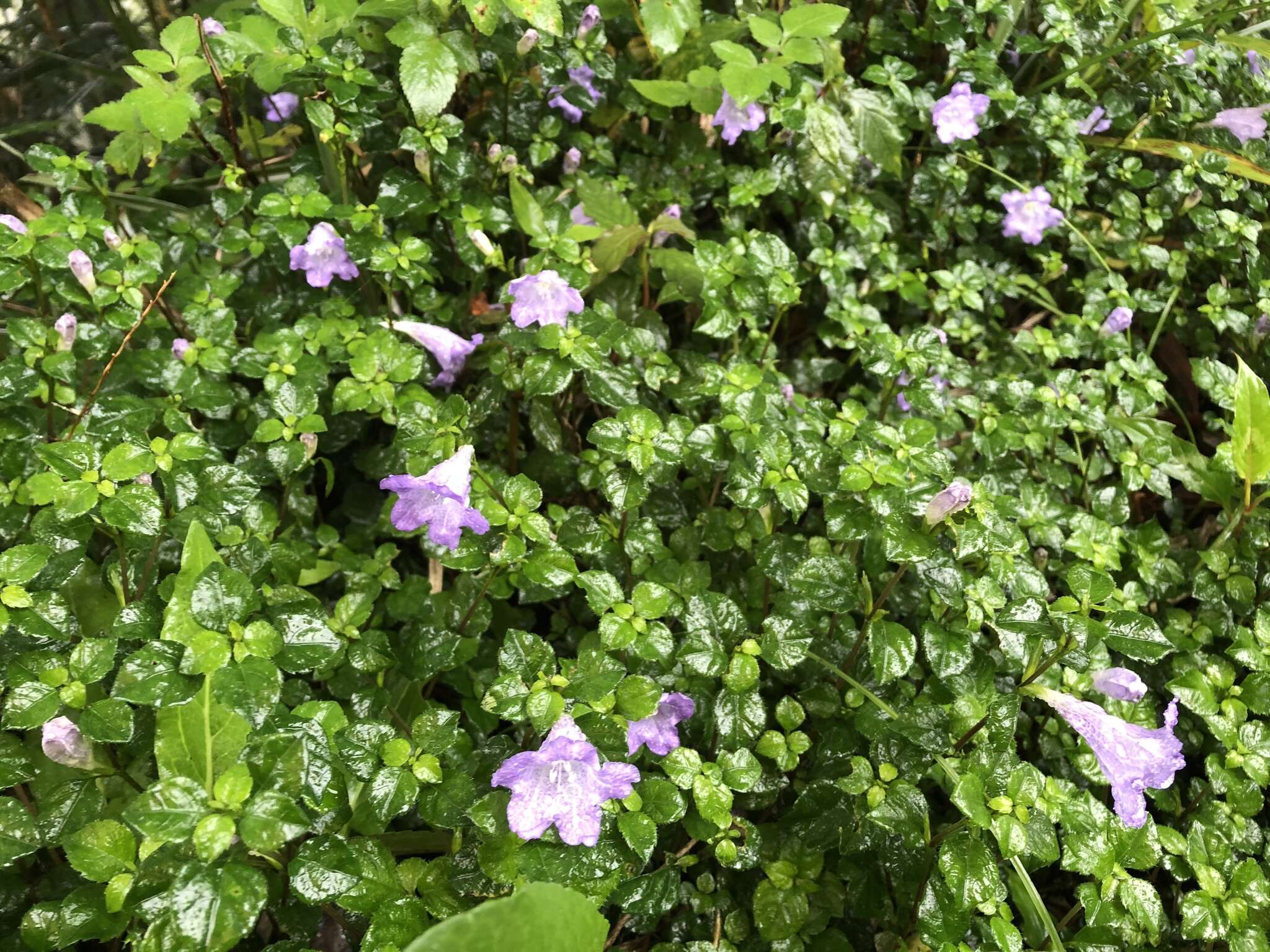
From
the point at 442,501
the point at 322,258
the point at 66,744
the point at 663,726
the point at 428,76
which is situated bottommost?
the point at 663,726

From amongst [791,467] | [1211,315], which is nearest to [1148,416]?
[1211,315]

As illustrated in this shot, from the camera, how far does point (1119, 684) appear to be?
1.40 meters

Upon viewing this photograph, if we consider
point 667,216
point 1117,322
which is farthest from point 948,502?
point 1117,322

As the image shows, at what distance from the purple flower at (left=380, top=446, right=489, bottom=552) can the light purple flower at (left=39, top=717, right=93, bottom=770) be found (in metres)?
0.55

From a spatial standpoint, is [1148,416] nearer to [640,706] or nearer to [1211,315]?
[1211,315]

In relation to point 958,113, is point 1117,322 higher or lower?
lower

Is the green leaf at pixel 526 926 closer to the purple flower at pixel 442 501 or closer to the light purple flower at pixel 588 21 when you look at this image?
the purple flower at pixel 442 501

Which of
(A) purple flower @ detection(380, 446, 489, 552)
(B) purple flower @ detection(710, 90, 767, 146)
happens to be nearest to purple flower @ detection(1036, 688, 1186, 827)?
(A) purple flower @ detection(380, 446, 489, 552)

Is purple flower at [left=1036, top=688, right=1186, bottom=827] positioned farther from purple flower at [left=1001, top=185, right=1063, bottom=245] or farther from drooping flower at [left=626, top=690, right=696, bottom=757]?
purple flower at [left=1001, top=185, right=1063, bottom=245]

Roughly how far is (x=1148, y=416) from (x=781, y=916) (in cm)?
158

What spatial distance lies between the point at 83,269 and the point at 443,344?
2.33ft

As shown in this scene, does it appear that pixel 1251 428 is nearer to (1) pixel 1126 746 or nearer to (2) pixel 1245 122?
(1) pixel 1126 746

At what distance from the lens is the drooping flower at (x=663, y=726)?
4.39ft

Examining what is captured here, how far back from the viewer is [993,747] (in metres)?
1.25
